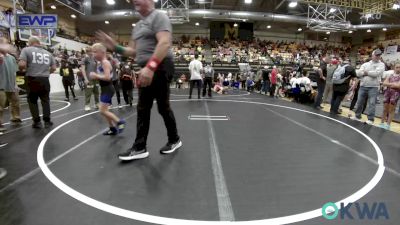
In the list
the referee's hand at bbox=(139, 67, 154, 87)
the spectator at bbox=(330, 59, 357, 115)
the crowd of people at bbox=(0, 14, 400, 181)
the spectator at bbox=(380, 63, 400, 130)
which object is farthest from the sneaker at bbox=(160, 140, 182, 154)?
the spectator at bbox=(330, 59, 357, 115)

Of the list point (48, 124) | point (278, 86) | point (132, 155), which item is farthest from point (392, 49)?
point (132, 155)

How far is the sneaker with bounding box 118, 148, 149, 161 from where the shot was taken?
2.83 m

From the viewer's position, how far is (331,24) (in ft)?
57.2

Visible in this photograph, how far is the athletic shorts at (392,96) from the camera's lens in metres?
5.29

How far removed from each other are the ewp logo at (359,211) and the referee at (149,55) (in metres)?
1.77

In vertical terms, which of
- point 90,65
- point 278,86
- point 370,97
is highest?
point 90,65

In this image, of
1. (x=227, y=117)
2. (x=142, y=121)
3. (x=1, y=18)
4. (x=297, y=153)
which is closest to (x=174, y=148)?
(x=142, y=121)

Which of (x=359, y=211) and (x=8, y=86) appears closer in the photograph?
(x=359, y=211)

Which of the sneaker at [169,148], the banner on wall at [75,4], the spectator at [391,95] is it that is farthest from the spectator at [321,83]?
the banner on wall at [75,4]

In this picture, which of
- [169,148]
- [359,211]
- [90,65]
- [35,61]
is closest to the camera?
[359,211]

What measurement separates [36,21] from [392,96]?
9946 millimetres

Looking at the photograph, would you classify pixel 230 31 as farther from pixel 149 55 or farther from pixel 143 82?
pixel 143 82

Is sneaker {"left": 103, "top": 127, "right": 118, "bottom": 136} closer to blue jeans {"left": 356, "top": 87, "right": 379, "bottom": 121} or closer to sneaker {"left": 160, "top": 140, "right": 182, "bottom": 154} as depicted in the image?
sneaker {"left": 160, "top": 140, "right": 182, "bottom": 154}

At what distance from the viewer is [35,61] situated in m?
4.54
